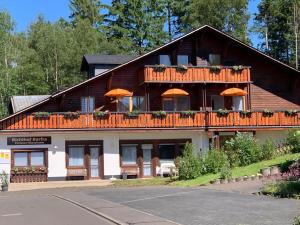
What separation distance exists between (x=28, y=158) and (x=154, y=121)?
847cm

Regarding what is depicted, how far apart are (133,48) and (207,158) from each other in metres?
37.7

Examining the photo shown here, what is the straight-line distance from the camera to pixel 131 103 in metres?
39.2

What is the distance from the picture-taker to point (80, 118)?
3638 centimetres

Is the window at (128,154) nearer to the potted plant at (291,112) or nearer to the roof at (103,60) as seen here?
the roof at (103,60)

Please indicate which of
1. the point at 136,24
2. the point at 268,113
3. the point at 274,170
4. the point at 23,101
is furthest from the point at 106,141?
the point at 136,24

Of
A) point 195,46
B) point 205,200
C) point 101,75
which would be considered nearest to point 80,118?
point 101,75

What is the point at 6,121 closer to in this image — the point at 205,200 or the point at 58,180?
the point at 58,180

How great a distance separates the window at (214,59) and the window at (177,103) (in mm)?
3407

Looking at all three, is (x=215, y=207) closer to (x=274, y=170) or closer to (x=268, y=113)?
(x=274, y=170)

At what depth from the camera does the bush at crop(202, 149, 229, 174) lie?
90.8 feet

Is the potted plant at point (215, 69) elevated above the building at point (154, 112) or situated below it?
above

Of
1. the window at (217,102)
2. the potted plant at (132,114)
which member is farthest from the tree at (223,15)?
the potted plant at (132,114)

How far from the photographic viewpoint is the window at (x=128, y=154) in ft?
124

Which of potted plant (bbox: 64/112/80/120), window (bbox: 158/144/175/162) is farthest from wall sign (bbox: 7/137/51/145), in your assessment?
window (bbox: 158/144/175/162)
